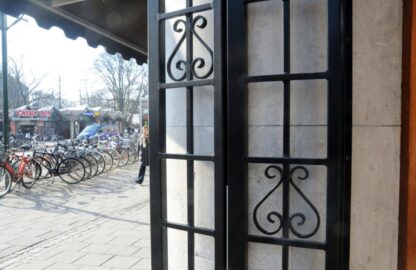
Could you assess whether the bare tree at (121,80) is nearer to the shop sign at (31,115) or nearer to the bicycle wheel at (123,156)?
the shop sign at (31,115)

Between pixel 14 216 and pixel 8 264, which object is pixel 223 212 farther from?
pixel 14 216

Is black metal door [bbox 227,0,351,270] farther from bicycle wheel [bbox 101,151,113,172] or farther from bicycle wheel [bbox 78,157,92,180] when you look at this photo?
bicycle wheel [bbox 101,151,113,172]

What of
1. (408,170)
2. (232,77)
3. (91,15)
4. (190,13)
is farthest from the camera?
(91,15)

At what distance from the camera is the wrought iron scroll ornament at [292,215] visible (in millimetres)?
1906

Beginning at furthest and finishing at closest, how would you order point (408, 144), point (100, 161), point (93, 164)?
point (100, 161) < point (93, 164) < point (408, 144)

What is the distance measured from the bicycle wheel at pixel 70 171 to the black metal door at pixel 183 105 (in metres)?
8.94

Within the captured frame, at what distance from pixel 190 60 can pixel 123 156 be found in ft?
43.4

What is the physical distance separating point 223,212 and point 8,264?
12.1ft

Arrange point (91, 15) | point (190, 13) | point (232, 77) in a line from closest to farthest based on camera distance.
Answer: point (232, 77) < point (190, 13) < point (91, 15)

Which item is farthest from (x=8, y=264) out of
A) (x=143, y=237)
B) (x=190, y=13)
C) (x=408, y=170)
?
(x=408, y=170)

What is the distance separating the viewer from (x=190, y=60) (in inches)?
87.1

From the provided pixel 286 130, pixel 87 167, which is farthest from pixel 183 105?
pixel 87 167

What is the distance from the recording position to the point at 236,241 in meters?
2.01

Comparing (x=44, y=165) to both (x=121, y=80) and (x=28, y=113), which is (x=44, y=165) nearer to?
(x=28, y=113)
